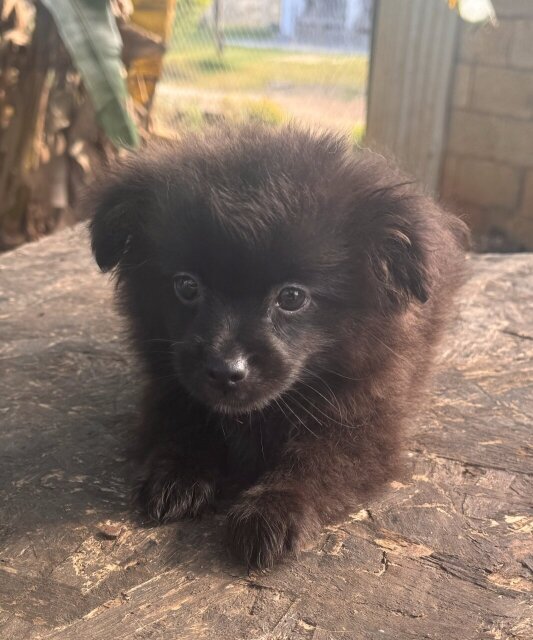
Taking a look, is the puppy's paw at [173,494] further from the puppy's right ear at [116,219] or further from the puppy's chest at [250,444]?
the puppy's right ear at [116,219]

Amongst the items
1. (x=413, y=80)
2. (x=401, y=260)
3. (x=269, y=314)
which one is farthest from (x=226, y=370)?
(x=413, y=80)

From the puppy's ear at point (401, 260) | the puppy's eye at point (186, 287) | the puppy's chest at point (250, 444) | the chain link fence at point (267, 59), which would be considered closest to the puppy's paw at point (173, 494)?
the puppy's chest at point (250, 444)

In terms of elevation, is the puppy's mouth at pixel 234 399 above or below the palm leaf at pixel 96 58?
below

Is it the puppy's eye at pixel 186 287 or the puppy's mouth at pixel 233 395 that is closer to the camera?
the puppy's mouth at pixel 233 395

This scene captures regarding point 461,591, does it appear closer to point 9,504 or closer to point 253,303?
point 253,303

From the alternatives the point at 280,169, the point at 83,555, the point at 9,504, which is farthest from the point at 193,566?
the point at 280,169

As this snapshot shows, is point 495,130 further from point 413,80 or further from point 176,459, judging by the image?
point 176,459

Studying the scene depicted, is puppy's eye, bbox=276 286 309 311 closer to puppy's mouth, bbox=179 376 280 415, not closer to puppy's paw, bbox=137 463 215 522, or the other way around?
puppy's mouth, bbox=179 376 280 415
